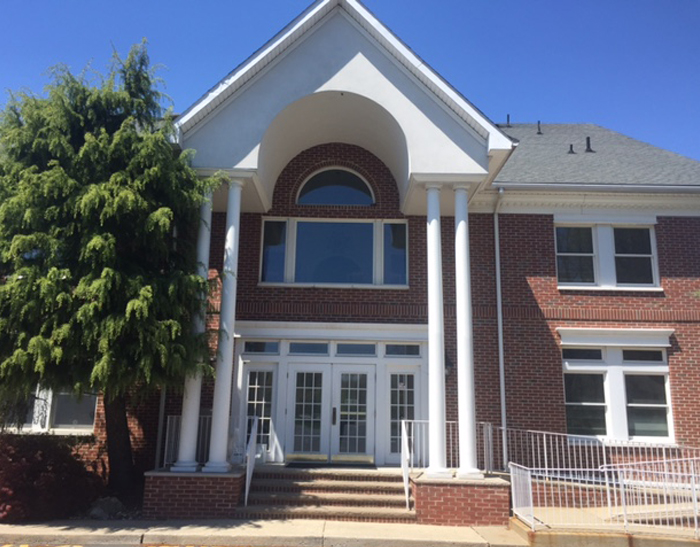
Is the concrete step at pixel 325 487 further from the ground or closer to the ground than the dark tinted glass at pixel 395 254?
closer to the ground

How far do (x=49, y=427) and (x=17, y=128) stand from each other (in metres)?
6.21

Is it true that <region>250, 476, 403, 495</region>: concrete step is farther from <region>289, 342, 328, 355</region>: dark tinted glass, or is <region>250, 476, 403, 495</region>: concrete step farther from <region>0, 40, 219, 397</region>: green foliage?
<region>289, 342, 328, 355</region>: dark tinted glass

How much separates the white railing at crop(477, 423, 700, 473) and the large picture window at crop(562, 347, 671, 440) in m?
0.30

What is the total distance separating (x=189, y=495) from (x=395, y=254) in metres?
6.62

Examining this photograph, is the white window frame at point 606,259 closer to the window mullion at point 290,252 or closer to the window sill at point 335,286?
the window sill at point 335,286

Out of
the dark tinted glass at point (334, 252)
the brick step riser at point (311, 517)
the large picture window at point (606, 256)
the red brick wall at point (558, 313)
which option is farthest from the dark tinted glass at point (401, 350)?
the brick step riser at point (311, 517)

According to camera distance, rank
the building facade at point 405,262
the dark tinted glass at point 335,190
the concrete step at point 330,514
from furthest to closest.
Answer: the dark tinted glass at point 335,190 → the building facade at point 405,262 → the concrete step at point 330,514

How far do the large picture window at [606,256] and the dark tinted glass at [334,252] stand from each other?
14.2 ft

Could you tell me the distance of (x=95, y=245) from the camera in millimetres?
8906

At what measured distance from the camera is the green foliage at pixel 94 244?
881cm

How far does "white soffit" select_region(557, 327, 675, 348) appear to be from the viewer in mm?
12461

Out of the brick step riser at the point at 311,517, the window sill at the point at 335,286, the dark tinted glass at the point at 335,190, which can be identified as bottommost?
the brick step riser at the point at 311,517

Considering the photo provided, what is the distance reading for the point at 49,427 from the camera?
39.9 feet

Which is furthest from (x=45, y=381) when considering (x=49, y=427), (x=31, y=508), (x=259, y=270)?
(x=259, y=270)
